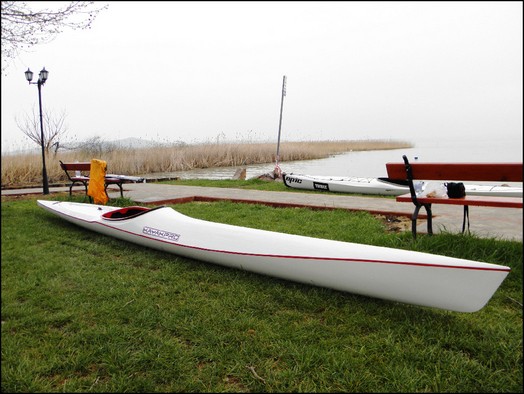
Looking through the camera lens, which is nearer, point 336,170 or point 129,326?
point 129,326

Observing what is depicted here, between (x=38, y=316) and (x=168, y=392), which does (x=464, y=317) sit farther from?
(x=38, y=316)

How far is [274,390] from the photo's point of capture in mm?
1451

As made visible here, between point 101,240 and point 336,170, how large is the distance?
2.77 metres

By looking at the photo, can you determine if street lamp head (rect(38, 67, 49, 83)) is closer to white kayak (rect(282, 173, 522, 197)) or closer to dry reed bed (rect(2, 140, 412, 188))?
dry reed bed (rect(2, 140, 412, 188))

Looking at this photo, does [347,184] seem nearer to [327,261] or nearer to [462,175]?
[327,261]

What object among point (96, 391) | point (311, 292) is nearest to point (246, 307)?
point (311, 292)

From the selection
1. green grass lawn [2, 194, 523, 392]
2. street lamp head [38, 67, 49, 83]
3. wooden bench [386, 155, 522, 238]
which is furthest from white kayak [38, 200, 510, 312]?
street lamp head [38, 67, 49, 83]

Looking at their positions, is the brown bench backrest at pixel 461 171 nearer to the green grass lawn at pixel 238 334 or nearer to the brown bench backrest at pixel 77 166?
the green grass lawn at pixel 238 334

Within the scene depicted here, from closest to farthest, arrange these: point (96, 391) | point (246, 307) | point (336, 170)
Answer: point (96, 391)
point (246, 307)
point (336, 170)

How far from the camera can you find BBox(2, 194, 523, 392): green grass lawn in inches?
56.1

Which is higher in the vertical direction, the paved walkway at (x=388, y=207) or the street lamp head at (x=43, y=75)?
the street lamp head at (x=43, y=75)

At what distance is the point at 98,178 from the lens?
120 inches

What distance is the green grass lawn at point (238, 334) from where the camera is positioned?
4.67 ft

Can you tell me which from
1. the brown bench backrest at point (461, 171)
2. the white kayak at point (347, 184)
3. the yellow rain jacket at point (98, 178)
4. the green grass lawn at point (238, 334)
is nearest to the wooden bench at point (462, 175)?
the brown bench backrest at point (461, 171)
